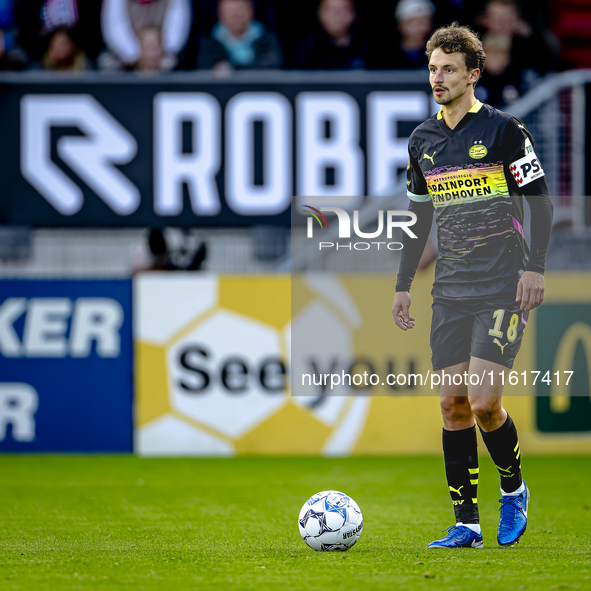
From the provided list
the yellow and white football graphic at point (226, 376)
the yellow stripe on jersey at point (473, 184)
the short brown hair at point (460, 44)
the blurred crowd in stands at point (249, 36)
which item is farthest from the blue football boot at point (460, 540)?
the blurred crowd in stands at point (249, 36)

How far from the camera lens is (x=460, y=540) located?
3.96m

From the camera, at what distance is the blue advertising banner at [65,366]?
8078mm

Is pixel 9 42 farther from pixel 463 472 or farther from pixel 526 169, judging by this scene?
pixel 463 472

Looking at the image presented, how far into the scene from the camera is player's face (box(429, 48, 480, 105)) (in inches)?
155

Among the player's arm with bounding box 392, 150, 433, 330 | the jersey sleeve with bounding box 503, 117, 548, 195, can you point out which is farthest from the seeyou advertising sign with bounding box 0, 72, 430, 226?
the jersey sleeve with bounding box 503, 117, 548, 195

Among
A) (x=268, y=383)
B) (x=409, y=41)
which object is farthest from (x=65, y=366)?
(x=409, y=41)

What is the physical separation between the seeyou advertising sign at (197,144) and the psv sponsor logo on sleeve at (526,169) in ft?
12.7

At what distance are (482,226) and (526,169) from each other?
0.31 meters

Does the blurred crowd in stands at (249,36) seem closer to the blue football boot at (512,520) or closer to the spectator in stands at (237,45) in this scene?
the spectator in stands at (237,45)

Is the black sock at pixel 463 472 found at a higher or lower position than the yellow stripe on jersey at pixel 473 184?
lower

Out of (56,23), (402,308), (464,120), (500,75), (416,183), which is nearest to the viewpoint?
(464,120)

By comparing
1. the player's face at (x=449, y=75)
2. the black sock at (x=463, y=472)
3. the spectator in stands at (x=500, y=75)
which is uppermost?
the spectator in stands at (x=500, y=75)

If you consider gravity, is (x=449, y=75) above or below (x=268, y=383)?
above

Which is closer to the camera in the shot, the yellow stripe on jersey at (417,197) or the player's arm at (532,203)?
the player's arm at (532,203)
